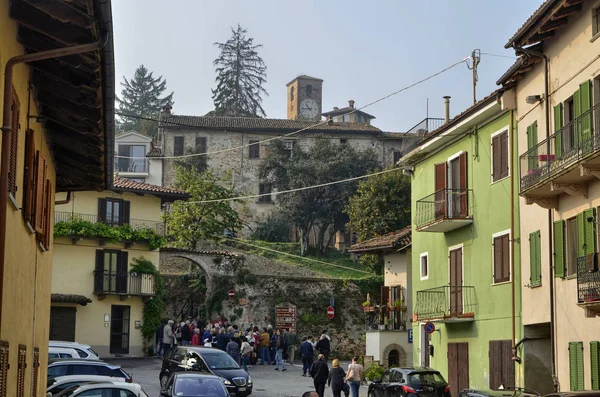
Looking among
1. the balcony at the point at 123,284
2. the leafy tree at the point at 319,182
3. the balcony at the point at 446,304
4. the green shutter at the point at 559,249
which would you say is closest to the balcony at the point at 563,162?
the green shutter at the point at 559,249

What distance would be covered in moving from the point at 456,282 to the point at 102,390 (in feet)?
56.6

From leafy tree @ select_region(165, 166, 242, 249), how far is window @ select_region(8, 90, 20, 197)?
50107 millimetres

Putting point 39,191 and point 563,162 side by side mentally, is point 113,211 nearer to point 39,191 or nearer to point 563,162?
point 563,162

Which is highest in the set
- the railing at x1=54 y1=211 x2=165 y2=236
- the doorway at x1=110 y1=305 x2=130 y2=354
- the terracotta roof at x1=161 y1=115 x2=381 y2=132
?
the terracotta roof at x1=161 y1=115 x2=381 y2=132

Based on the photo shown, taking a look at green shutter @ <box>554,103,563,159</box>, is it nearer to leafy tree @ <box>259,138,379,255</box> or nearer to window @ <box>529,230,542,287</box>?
window @ <box>529,230,542,287</box>

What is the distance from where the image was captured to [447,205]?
109 feet

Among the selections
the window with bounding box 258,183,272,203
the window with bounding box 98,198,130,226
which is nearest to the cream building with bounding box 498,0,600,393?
the window with bounding box 98,198,130,226

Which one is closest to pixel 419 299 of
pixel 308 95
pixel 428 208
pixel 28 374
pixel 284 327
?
pixel 428 208

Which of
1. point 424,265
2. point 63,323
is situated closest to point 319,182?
point 63,323

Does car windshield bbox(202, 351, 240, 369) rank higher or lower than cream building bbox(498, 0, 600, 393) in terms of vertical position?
lower

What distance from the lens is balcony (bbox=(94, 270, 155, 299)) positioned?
4778 centimetres

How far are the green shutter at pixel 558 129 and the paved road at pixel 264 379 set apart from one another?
42.2 ft

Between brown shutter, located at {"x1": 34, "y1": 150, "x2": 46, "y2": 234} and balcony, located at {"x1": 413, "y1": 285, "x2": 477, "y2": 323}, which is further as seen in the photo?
balcony, located at {"x1": 413, "y1": 285, "x2": 477, "y2": 323}

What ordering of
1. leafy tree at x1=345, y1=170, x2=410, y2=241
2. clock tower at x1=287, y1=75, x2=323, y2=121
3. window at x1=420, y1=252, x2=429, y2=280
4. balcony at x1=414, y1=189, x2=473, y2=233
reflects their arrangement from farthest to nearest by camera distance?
clock tower at x1=287, y1=75, x2=323, y2=121 → leafy tree at x1=345, y1=170, x2=410, y2=241 → window at x1=420, y1=252, x2=429, y2=280 → balcony at x1=414, y1=189, x2=473, y2=233
